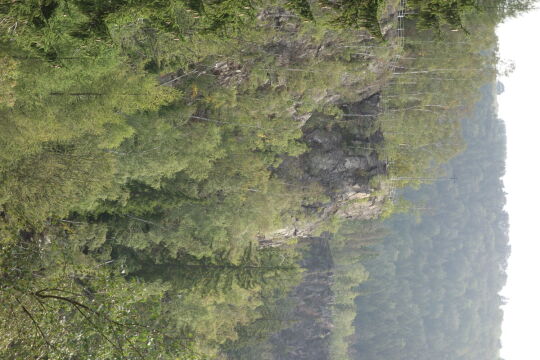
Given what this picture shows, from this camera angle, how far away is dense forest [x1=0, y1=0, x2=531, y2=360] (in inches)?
481

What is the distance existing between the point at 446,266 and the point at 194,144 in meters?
70.0

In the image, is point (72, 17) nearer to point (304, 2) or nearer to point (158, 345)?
point (304, 2)

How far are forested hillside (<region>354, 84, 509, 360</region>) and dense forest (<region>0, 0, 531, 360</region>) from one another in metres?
33.4

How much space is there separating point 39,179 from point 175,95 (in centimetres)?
617

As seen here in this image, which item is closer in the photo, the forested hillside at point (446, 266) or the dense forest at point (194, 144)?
the dense forest at point (194, 144)

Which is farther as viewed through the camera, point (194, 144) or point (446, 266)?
point (446, 266)

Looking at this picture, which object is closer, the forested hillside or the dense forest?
the dense forest

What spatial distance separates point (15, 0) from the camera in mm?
9961

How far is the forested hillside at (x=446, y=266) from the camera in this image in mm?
64125

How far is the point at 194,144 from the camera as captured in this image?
21.4m

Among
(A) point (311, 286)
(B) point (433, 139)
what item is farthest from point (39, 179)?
(A) point (311, 286)

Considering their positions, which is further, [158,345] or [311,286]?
→ [311,286]

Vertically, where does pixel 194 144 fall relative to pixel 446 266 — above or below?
above

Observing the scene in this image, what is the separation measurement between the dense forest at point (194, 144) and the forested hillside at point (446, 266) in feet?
110
